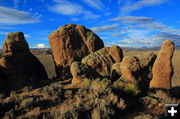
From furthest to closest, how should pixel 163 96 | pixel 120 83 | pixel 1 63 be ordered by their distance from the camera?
1. pixel 1 63
2. pixel 120 83
3. pixel 163 96

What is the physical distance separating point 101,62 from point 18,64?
7.44 meters

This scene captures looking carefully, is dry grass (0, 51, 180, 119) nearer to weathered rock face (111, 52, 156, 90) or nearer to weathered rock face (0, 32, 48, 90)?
weathered rock face (111, 52, 156, 90)

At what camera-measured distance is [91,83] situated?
11297mm

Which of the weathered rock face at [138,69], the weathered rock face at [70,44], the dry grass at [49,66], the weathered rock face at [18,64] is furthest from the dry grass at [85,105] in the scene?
the dry grass at [49,66]

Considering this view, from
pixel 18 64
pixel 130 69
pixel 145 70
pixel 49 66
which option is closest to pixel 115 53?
pixel 145 70

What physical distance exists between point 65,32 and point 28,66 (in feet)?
16.6

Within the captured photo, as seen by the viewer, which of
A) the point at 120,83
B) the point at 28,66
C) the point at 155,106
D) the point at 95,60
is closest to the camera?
the point at 155,106

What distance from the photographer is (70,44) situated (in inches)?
698

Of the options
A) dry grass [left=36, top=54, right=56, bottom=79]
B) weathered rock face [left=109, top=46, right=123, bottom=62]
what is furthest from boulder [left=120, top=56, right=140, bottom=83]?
dry grass [left=36, top=54, right=56, bottom=79]

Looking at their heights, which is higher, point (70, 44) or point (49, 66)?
point (70, 44)

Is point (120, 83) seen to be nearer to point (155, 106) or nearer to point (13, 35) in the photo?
point (155, 106)

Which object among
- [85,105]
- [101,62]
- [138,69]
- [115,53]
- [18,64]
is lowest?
[85,105]

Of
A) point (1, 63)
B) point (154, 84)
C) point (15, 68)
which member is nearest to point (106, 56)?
point (154, 84)

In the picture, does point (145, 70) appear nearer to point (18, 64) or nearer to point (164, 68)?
point (164, 68)
